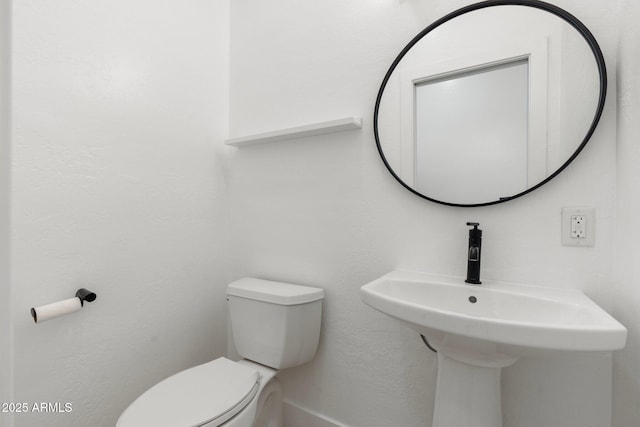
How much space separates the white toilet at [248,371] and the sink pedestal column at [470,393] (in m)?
0.59

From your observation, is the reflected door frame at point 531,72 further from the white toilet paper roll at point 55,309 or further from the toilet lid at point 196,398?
the white toilet paper roll at point 55,309

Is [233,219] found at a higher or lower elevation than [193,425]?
higher

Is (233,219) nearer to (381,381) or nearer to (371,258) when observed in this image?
(371,258)

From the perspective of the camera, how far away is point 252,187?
64.2 inches

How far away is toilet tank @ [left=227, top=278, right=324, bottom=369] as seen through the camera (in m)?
1.26

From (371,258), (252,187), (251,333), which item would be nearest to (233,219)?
(252,187)

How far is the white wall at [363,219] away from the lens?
3.13ft

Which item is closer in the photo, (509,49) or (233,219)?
(509,49)

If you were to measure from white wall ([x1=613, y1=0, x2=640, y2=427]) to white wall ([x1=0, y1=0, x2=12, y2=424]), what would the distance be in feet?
3.95

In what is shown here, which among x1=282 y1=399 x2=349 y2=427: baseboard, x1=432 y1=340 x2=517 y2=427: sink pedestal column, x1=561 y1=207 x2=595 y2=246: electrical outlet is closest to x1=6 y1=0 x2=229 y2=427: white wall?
x1=282 y1=399 x2=349 y2=427: baseboard

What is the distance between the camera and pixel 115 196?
123 centimetres

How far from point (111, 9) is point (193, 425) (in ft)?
4.99

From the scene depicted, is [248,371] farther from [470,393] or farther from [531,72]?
[531,72]

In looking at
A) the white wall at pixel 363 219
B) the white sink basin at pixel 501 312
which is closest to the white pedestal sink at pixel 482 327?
the white sink basin at pixel 501 312
